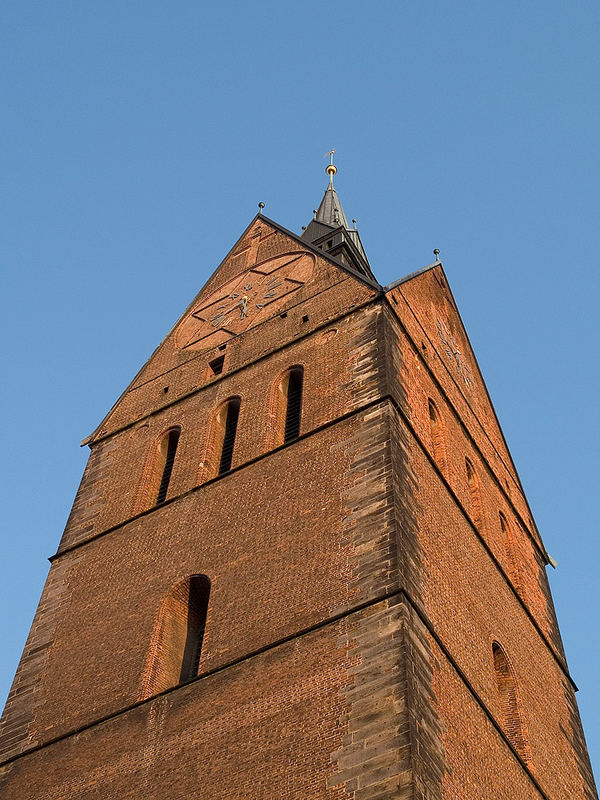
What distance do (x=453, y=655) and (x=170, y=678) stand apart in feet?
12.1

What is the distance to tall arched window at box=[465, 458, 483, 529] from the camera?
19250 millimetres

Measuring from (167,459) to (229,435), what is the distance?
4.12ft

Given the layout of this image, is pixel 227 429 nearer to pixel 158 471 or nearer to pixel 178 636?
pixel 158 471

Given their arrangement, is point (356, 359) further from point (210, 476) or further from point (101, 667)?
point (101, 667)

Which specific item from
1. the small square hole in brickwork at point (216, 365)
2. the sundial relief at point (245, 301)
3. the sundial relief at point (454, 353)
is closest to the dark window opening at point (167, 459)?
the small square hole in brickwork at point (216, 365)

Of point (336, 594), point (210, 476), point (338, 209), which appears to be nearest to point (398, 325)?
point (210, 476)

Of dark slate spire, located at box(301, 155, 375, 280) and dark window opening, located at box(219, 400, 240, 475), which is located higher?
dark slate spire, located at box(301, 155, 375, 280)

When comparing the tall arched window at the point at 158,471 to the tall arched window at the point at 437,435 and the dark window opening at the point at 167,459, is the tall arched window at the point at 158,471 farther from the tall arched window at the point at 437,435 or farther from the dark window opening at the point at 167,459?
the tall arched window at the point at 437,435

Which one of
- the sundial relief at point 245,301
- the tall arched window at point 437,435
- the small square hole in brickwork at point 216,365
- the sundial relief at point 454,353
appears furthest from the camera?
the sundial relief at point 454,353

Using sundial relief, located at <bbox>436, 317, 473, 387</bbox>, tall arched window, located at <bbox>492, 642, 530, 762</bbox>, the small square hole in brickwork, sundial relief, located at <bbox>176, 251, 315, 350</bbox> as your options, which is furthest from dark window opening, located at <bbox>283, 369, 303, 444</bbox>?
tall arched window, located at <bbox>492, 642, 530, 762</bbox>

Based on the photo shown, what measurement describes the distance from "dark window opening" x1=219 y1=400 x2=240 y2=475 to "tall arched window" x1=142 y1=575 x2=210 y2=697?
2300 millimetres

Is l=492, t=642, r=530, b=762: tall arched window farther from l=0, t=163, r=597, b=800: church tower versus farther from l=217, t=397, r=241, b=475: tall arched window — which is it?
l=217, t=397, r=241, b=475: tall arched window

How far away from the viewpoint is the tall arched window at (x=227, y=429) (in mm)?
19234

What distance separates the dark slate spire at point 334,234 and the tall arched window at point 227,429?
943 cm
